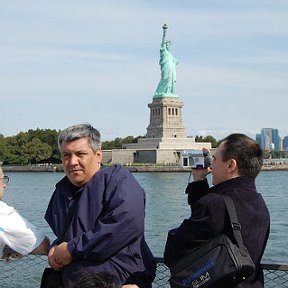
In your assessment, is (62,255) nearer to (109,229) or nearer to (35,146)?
(109,229)

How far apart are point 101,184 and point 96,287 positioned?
0.93 metres

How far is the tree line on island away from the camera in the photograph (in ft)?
236

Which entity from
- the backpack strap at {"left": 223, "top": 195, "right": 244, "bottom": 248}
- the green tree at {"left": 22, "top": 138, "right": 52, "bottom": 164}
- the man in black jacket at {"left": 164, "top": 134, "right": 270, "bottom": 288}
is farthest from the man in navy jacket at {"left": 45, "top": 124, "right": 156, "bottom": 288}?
the green tree at {"left": 22, "top": 138, "right": 52, "bottom": 164}

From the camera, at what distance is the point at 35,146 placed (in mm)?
71875

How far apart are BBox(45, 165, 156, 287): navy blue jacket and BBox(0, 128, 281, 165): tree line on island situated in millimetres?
68140

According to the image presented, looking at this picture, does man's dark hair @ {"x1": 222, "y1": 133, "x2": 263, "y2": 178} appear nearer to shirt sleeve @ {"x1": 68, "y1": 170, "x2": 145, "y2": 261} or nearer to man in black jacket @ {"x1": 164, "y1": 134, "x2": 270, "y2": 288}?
man in black jacket @ {"x1": 164, "y1": 134, "x2": 270, "y2": 288}

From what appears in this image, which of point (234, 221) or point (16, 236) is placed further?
point (16, 236)

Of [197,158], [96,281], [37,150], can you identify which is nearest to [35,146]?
[37,150]

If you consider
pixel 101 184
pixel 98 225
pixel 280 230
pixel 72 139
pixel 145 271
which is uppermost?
pixel 72 139

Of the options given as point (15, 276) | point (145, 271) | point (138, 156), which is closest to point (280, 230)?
point (15, 276)

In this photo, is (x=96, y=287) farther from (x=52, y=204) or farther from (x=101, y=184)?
(x=52, y=204)

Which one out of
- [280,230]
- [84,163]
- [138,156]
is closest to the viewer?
[84,163]

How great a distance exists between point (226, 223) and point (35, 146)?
2775 inches

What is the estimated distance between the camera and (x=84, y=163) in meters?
3.05
